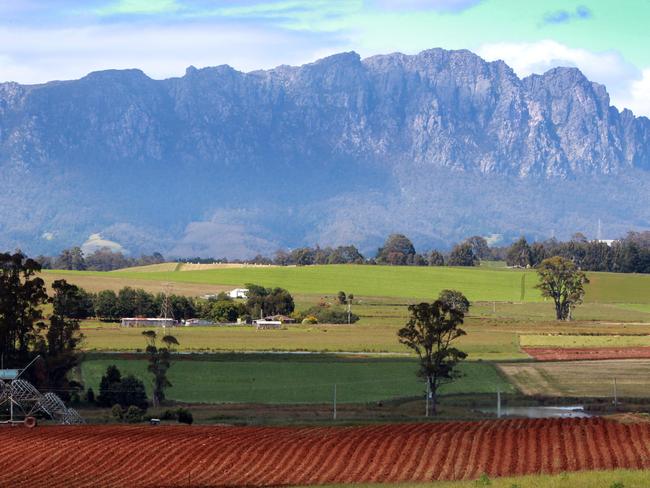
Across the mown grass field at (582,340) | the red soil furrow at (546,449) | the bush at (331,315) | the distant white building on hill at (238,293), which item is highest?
the distant white building on hill at (238,293)

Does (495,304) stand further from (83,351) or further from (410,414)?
(410,414)

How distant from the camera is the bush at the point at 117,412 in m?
67.3

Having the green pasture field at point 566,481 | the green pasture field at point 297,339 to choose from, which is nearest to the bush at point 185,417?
the green pasture field at point 566,481

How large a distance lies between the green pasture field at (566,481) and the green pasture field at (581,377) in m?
36.1

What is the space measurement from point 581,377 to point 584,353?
16.6 metres

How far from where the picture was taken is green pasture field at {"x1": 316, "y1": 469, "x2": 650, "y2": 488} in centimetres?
3900

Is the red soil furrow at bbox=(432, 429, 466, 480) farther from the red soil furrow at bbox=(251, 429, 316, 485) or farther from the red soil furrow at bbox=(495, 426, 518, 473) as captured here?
the red soil furrow at bbox=(251, 429, 316, 485)

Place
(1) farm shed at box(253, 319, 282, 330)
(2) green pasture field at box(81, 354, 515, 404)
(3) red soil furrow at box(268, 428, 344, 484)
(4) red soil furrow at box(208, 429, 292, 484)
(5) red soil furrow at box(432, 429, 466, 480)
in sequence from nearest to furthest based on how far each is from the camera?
(5) red soil furrow at box(432, 429, 466, 480) < (4) red soil furrow at box(208, 429, 292, 484) < (3) red soil furrow at box(268, 428, 344, 484) < (2) green pasture field at box(81, 354, 515, 404) < (1) farm shed at box(253, 319, 282, 330)

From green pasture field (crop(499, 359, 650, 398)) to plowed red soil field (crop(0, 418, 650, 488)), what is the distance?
23.0m

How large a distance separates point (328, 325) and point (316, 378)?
54.6m

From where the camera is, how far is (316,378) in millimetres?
86562

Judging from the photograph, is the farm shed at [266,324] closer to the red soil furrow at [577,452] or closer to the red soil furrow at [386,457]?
the red soil furrow at [386,457]

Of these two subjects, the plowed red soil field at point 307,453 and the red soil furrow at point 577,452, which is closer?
the plowed red soil field at point 307,453

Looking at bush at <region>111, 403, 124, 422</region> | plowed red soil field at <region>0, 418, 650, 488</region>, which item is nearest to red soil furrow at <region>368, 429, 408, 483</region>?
plowed red soil field at <region>0, 418, 650, 488</region>
